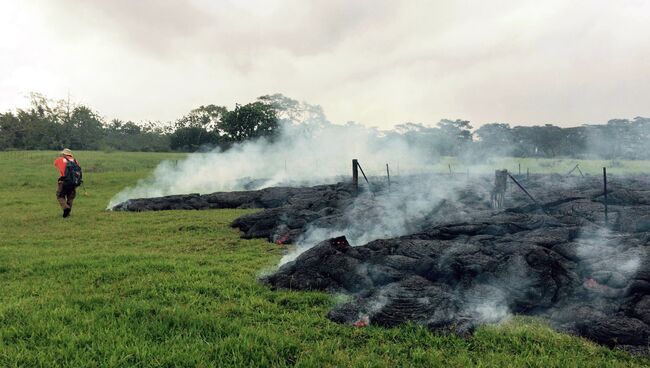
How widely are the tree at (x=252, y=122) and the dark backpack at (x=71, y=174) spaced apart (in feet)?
113

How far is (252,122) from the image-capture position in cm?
5159

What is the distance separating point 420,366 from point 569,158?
55.1 meters

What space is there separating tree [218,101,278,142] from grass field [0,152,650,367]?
137ft

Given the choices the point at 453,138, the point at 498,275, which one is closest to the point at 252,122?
the point at 453,138

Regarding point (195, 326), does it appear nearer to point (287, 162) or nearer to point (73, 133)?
point (287, 162)

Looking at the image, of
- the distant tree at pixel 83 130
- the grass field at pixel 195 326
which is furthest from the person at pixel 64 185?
the distant tree at pixel 83 130

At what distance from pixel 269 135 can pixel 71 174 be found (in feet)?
116

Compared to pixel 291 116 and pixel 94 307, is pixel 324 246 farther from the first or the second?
pixel 291 116

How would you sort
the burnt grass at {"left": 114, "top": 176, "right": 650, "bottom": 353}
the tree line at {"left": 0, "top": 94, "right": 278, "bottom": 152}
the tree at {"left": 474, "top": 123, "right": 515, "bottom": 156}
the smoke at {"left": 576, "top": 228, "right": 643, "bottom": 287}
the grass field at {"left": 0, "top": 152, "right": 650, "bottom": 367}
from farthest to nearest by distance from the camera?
the tree line at {"left": 0, "top": 94, "right": 278, "bottom": 152} → the tree at {"left": 474, "top": 123, "right": 515, "bottom": 156} → the smoke at {"left": 576, "top": 228, "right": 643, "bottom": 287} → the burnt grass at {"left": 114, "top": 176, "right": 650, "bottom": 353} → the grass field at {"left": 0, "top": 152, "right": 650, "bottom": 367}

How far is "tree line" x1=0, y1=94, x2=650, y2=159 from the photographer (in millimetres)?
46312

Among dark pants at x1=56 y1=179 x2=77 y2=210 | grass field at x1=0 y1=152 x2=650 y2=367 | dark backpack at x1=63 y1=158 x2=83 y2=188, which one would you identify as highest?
dark backpack at x1=63 y1=158 x2=83 y2=188

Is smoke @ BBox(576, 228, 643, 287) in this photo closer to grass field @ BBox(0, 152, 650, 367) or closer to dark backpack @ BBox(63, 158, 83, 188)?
grass field @ BBox(0, 152, 650, 367)

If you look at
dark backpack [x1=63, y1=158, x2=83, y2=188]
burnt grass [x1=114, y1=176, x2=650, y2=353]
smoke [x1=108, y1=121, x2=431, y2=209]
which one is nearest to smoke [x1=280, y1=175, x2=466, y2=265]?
burnt grass [x1=114, y1=176, x2=650, y2=353]

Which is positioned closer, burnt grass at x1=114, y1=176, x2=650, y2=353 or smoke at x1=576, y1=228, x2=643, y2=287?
burnt grass at x1=114, y1=176, x2=650, y2=353
